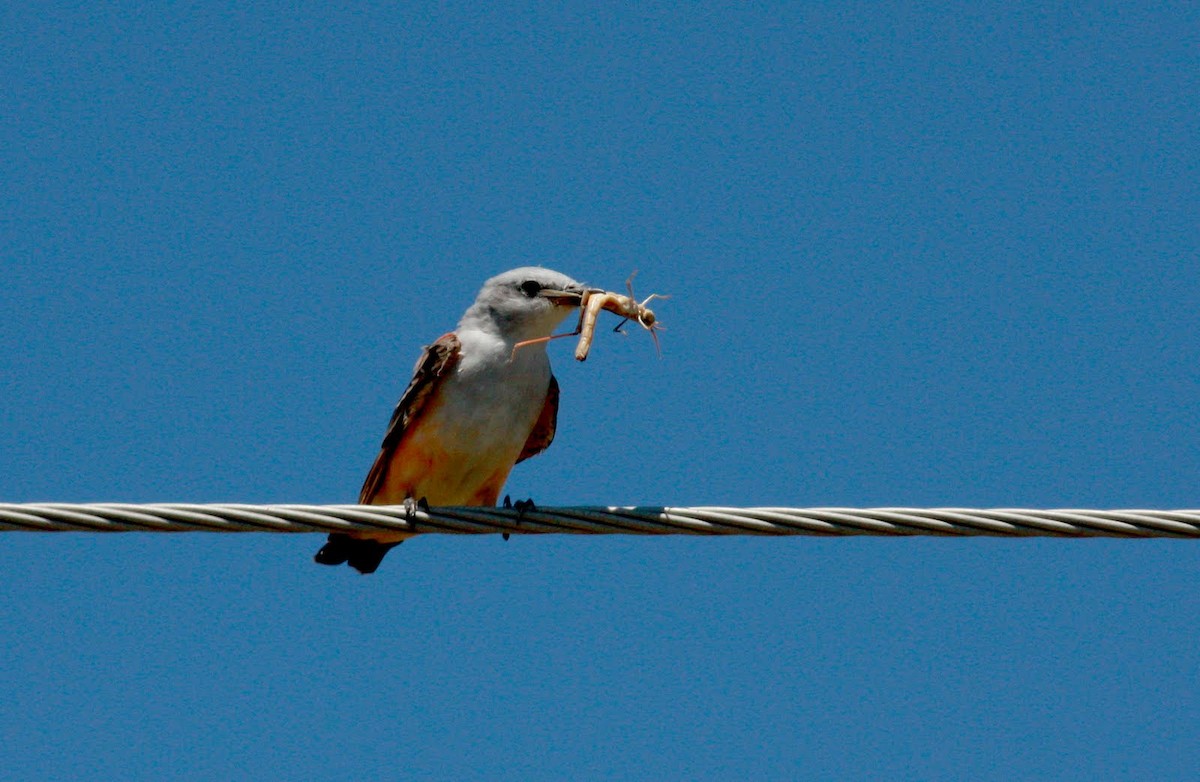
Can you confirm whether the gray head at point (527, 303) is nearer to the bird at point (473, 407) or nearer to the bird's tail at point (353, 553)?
the bird at point (473, 407)

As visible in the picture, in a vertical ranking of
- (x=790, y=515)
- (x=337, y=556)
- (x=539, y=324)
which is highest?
(x=539, y=324)

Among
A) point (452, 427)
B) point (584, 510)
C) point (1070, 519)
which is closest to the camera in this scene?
point (1070, 519)

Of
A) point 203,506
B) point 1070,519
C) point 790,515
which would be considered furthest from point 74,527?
point 1070,519

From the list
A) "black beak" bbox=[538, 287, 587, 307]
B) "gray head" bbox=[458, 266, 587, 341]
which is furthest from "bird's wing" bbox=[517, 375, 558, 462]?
"black beak" bbox=[538, 287, 587, 307]

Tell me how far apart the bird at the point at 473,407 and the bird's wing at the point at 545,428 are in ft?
0.32

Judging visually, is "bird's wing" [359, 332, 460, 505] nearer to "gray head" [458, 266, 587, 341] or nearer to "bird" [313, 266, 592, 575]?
"bird" [313, 266, 592, 575]

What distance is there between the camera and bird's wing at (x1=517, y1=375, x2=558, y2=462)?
9.52 metres

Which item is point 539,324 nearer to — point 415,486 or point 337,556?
point 415,486

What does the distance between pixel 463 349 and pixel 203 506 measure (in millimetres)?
3393

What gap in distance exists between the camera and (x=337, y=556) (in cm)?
931

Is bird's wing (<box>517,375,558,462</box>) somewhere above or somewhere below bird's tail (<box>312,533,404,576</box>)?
above

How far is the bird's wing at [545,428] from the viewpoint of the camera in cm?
952

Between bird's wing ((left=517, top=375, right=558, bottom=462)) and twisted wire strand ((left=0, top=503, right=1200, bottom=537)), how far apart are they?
126 inches

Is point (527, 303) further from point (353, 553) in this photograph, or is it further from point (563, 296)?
point (353, 553)
